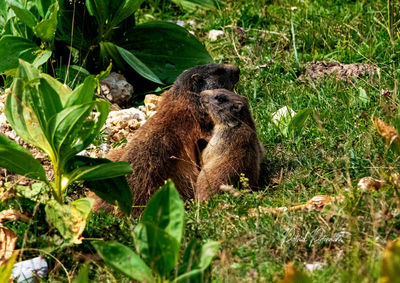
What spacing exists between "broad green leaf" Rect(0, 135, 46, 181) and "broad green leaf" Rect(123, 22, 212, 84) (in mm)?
3169

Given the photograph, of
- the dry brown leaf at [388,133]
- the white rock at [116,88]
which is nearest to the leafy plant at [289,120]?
the dry brown leaf at [388,133]

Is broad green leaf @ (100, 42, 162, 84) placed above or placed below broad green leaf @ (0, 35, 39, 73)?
below

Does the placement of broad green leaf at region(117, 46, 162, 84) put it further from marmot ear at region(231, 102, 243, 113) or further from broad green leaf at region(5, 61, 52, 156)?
broad green leaf at region(5, 61, 52, 156)

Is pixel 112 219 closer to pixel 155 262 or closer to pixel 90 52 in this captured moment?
pixel 155 262

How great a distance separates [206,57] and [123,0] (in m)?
1.17

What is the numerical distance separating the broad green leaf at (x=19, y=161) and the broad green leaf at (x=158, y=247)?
125 cm

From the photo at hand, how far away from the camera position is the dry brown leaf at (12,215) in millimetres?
4613

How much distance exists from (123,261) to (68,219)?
86 cm

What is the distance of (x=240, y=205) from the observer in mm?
4957

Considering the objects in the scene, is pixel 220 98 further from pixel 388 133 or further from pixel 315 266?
pixel 315 266

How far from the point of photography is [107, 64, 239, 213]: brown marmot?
565cm

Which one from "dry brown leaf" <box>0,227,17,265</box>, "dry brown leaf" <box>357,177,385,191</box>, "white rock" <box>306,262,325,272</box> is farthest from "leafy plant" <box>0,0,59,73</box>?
"white rock" <box>306,262,325,272</box>

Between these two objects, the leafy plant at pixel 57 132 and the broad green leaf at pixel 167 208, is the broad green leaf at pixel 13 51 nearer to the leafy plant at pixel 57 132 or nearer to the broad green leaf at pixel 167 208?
the leafy plant at pixel 57 132

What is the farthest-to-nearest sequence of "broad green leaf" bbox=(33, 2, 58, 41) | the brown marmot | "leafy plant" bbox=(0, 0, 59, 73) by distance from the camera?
1. "leafy plant" bbox=(0, 0, 59, 73)
2. "broad green leaf" bbox=(33, 2, 58, 41)
3. the brown marmot
